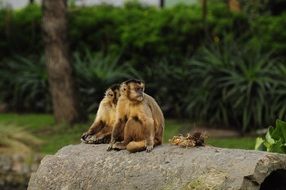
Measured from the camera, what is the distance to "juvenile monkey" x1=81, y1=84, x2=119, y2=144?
24.2 feet

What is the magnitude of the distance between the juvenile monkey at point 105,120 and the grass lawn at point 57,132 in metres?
5.64

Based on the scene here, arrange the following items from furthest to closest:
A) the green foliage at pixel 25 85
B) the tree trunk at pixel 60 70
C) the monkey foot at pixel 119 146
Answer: the green foliage at pixel 25 85 < the tree trunk at pixel 60 70 < the monkey foot at pixel 119 146

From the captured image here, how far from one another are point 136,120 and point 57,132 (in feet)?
30.0

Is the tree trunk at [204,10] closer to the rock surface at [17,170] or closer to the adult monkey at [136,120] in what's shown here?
the rock surface at [17,170]

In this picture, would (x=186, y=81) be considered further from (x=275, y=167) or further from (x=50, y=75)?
(x=275, y=167)

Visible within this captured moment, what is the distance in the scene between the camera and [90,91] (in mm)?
18000

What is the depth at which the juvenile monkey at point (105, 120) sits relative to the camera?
7383mm

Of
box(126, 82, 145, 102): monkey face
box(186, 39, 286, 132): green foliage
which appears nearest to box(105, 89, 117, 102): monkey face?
box(126, 82, 145, 102): monkey face

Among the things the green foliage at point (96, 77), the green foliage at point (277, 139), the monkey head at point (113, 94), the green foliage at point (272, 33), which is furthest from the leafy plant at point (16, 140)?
the monkey head at point (113, 94)

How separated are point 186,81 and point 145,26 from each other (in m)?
2.47

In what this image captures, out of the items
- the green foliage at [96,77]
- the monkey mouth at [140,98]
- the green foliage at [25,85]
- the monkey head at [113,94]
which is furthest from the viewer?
the green foliage at [25,85]

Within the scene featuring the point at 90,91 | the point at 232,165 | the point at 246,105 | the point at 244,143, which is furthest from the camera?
the point at 90,91

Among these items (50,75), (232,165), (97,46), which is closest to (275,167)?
(232,165)

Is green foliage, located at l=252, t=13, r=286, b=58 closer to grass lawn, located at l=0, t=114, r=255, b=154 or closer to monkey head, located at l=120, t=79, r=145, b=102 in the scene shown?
grass lawn, located at l=0, t=114, r=255, b=154
